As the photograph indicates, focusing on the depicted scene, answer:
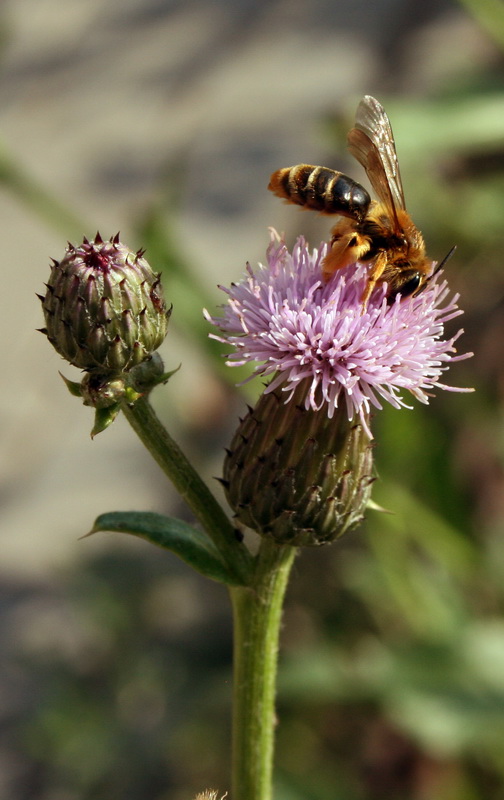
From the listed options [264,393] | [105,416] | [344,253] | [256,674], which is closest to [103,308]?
[105,416]

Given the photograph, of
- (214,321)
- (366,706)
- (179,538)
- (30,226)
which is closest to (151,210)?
(214,321)

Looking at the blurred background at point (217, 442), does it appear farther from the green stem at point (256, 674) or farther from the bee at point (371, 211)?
the bee at point (371, 211)

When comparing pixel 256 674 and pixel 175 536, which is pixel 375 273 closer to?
pixel 175 536

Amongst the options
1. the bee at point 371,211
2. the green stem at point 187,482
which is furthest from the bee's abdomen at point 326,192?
the green stem at point 187,482

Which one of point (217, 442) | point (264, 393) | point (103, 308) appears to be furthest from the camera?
point (217, 442)

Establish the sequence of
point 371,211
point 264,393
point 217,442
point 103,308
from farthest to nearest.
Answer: point 217,442, point 371,211, point 264,393, point 103,308

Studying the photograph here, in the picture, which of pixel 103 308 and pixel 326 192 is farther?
pixel 326 192

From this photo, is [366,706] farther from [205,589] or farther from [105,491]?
[105,491]
